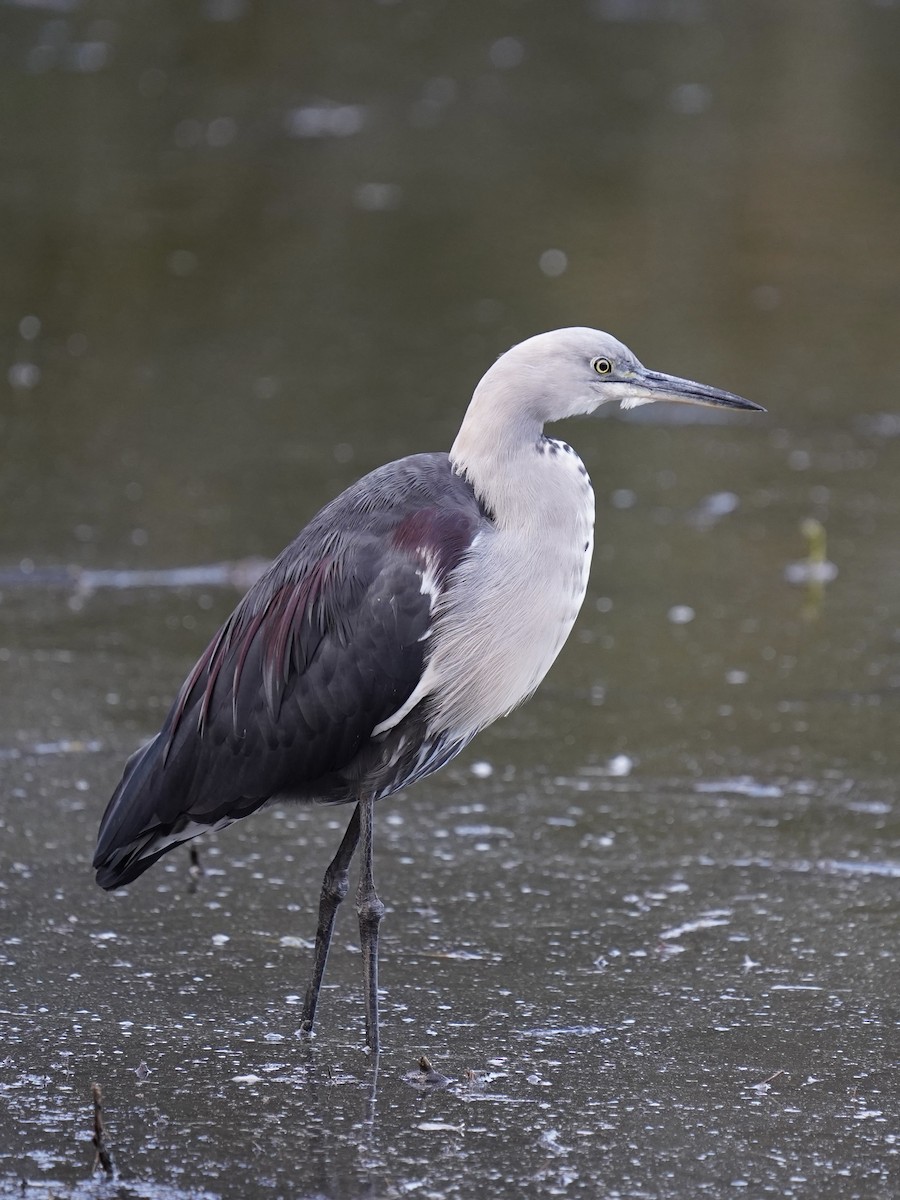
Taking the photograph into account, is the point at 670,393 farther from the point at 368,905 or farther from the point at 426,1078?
the point at 426,1078

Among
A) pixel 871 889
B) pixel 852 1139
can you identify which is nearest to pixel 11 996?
pixel 852 1139

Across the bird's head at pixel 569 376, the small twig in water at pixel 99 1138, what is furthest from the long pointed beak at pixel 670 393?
the small twig in water at pixel 99 1138

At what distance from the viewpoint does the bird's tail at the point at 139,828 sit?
3764 mm

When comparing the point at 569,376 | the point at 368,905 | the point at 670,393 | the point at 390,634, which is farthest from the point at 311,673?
the point at 670,393

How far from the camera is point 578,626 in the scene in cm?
596

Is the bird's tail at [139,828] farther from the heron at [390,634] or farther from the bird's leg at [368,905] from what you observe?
the bird's leg at [368,905]

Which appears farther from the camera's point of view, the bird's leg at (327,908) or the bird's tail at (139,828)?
the bird's tail at (139,828)

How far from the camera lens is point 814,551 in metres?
6.36

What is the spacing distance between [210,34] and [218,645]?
1374 centimetres

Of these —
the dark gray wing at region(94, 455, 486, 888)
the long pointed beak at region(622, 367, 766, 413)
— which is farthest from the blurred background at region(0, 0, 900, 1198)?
the long pointed beak at region(622, 367, 766, 413)

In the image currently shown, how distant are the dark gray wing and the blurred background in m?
0.39

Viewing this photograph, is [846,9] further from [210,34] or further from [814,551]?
[814,551]

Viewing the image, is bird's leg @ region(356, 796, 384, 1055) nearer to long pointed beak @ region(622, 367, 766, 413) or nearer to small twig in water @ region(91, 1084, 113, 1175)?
small twig in water @ region(91, 1084, 113, 1175)

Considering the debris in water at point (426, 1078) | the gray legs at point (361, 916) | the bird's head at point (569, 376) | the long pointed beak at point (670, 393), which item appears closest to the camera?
the debris in water at point (426, 1078)
